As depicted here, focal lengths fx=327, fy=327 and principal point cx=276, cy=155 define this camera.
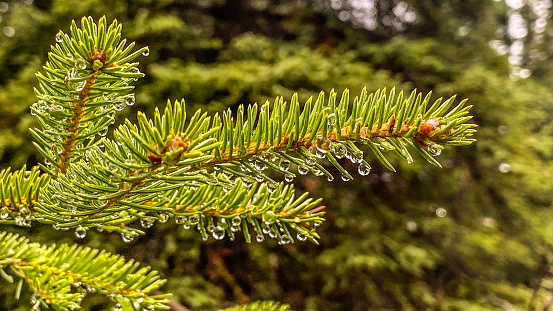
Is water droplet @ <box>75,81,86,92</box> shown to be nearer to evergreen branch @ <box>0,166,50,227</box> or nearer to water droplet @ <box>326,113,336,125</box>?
evergreen branch @ <box>0,166,50,227</box>

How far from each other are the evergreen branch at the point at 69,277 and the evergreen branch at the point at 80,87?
6.0 inches

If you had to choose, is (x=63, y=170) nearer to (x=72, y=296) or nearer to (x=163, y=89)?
(x=72, y=296)

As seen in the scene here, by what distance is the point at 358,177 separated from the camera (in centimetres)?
254

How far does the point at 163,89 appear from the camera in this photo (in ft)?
5.83

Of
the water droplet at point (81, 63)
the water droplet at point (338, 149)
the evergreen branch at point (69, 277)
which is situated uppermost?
the water droplet at point (81, 63)

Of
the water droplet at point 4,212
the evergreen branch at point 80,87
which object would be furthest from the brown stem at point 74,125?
the water droplet at point 4,212

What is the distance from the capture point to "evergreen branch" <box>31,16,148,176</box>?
398 millimetres

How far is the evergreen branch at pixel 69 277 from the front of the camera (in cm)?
51

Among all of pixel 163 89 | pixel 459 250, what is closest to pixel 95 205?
pixel 163 89

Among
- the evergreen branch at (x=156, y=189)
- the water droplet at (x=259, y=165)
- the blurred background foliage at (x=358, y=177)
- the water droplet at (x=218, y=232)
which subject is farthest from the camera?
the blurred background foliage at (x=358, y=177)

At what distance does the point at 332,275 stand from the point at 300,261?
247 millimetres

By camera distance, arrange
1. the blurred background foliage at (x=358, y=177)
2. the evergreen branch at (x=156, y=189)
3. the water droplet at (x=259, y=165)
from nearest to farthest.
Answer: the evergreen branch at (x=156, y=189), the water droplet at (x=259, y=165), the blurred background foliage at (x=358, y=177)

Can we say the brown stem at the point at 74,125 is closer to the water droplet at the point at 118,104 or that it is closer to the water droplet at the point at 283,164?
the water droplet at the point at 118,104

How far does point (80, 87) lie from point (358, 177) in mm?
2296
